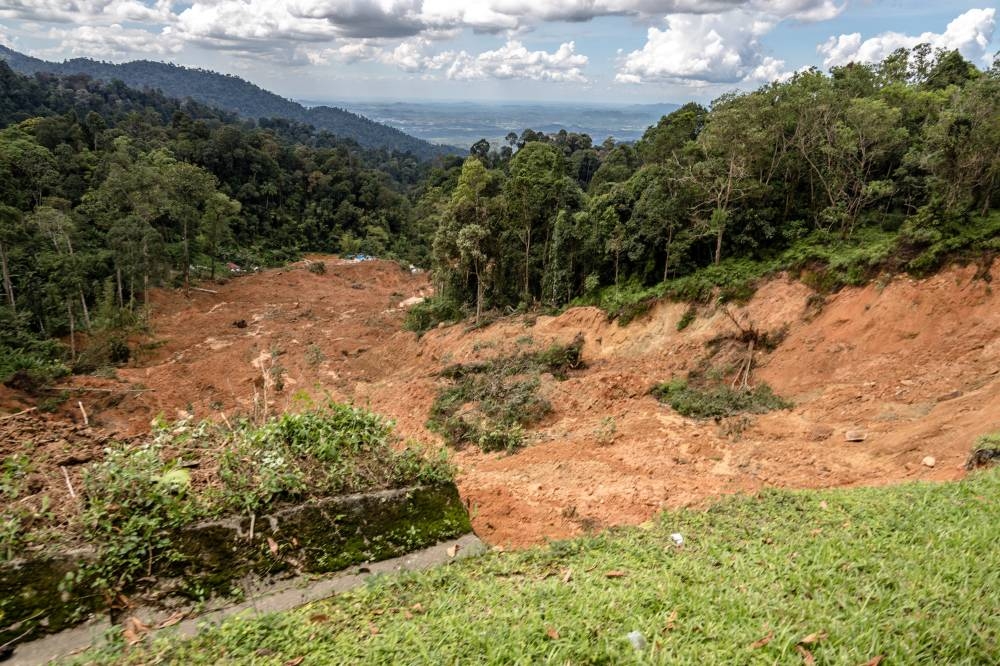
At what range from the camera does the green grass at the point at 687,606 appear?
11.3 feet

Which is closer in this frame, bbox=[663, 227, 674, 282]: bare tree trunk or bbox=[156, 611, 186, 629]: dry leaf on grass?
bbox=[156, 611, 186, 629]: dry leaf on grass

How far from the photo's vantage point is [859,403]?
10.4 metres

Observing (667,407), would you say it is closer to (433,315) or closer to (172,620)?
(172,620)

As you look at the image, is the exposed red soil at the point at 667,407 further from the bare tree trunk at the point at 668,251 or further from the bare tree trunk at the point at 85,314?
the bare tree trunk at the point at 85,314

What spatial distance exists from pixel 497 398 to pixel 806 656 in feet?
34.9

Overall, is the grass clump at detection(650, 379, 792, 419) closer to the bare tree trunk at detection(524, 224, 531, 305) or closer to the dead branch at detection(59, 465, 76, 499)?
the dead branch at detection(59, 465, 76, 499)

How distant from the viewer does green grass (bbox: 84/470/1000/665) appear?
343 centimetres

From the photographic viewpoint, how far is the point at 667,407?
1194 centimetres

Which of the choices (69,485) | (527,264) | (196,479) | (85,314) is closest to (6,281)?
(85,314)

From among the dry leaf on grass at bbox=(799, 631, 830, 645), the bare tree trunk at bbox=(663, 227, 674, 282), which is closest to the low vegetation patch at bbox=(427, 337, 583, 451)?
the bare tree trunk at bbox=(663, 227, 674, 282)

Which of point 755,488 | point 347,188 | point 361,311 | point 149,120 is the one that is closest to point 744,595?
point 755,488

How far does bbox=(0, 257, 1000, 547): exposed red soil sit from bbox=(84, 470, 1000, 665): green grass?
1.47 metres

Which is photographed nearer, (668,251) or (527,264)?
(668,251)

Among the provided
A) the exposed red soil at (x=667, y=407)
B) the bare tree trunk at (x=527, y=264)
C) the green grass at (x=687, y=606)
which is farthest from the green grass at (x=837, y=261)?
the green grass at (x=687, y=606)
